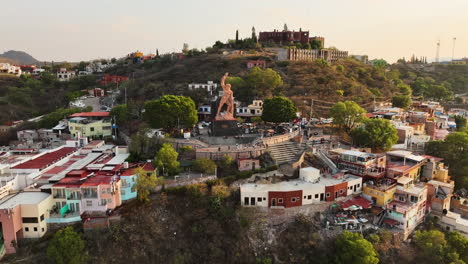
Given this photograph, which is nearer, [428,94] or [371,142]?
[371,142]

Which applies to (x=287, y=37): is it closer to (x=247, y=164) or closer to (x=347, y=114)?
(x=347, y=114)

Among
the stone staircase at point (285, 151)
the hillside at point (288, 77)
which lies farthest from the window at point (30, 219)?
the hillside at point (288, 77)

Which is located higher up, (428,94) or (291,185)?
(428,94)

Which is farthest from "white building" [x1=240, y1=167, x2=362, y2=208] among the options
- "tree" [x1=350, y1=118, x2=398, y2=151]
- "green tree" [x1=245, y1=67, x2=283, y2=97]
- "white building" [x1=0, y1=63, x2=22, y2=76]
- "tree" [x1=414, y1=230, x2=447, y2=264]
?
"white building" [x1=0, y1=63, x2=22, y2=76]

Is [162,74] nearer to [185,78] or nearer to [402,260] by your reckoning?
[185,78]

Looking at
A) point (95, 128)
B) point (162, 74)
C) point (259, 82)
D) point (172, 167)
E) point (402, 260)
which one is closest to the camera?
point (402, 260)

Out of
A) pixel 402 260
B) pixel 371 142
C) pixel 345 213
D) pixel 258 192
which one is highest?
pixel 371 142

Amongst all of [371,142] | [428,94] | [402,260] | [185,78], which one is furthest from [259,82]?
[428,94]
